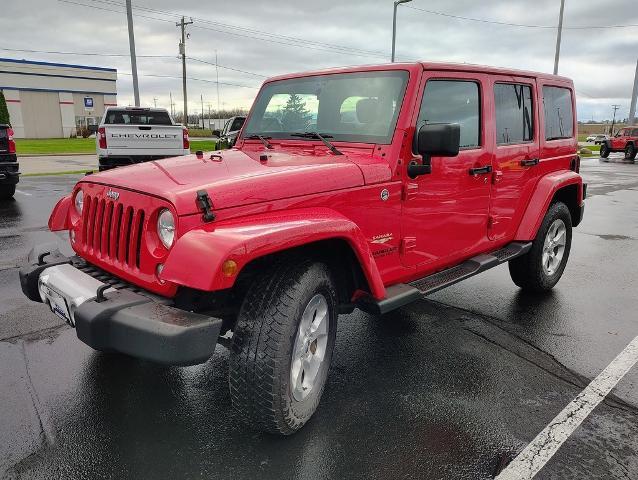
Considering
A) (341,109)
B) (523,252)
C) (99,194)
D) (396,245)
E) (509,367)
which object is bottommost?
(509,367)

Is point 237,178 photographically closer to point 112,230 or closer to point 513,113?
point 112,230

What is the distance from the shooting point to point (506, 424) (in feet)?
9.30

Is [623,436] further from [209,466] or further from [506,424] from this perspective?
[209,466]

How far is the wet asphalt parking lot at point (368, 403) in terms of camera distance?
2.48 metres

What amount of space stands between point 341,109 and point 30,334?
2.90m

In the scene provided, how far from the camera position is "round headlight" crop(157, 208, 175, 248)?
2426 millimetres

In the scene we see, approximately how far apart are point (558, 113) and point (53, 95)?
55248mm

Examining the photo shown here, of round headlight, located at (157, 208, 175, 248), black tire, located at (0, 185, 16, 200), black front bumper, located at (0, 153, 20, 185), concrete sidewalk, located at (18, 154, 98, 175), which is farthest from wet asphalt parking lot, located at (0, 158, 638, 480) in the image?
concrete sidewalk, located at (18, 154, 98, 175)

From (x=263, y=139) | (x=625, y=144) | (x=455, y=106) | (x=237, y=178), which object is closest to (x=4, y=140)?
(x=263, y=139)

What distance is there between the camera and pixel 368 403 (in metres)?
3.04

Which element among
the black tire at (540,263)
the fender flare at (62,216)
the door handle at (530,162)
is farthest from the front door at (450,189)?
the fender flare at (62,216)

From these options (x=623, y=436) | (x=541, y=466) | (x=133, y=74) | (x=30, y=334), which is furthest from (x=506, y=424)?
(x=133, y=74)

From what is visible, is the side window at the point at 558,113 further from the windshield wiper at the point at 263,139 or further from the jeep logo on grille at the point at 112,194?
the jeep logo on grille at the point at 112,194

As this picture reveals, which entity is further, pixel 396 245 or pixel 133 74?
pixel 133 74
